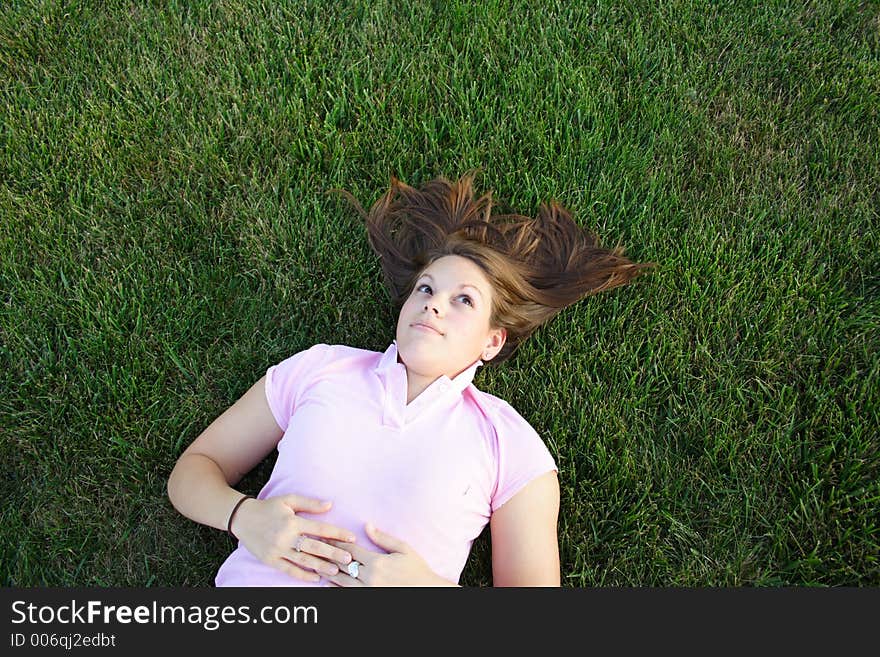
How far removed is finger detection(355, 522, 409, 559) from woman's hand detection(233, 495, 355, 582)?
2.6 inches

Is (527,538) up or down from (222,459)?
down

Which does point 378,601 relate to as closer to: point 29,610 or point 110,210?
point 29,610

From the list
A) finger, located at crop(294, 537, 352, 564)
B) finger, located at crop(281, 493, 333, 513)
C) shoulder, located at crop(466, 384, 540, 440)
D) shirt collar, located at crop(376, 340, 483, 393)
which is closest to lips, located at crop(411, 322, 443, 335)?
shirt collar, located at crop(376, 340, 483, 393)

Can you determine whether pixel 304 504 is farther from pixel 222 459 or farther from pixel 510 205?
pixel 510 205

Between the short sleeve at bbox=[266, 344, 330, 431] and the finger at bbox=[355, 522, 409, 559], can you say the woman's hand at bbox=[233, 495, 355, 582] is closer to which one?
the finger at bbox=[355, 522, 409, 559]

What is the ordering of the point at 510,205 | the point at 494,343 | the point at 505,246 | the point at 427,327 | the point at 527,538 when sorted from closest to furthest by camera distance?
the point at 527,538
the point at 427,327
the point at 494,343
the point at 505,246
the point at 510,205

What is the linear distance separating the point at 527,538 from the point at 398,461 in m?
0.52

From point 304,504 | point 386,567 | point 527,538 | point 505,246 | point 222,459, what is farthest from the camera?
point 505,246

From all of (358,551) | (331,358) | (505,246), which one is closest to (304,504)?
(358,551)

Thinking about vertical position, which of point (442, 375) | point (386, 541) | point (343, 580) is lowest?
point (343, 580)

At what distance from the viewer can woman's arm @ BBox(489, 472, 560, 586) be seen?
2553mm

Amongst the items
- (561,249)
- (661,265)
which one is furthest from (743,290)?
(561,249)

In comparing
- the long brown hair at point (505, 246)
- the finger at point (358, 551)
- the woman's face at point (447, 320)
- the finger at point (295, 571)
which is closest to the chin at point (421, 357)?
the woman's face at point (447, 320)

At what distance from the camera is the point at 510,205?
11.9 ft
